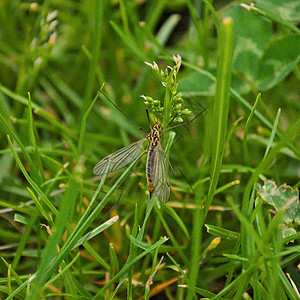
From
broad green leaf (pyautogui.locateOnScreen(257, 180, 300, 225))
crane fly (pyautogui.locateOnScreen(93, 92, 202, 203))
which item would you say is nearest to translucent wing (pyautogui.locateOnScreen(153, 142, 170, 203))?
crane fly (pyautogui.locateOnScreen(93, 92, 202, 203))

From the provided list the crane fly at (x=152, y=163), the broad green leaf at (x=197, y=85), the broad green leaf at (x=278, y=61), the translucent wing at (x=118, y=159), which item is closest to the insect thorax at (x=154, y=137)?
the crane fly at (x=152, y=163)

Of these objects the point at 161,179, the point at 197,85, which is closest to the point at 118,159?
the point at 161,179

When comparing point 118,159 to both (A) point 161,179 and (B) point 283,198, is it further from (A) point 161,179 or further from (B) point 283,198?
(B) point 283,198

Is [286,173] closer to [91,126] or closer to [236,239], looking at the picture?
[236,239]

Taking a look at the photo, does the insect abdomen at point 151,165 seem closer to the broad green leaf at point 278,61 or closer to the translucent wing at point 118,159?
the translucent wing at point 118,159

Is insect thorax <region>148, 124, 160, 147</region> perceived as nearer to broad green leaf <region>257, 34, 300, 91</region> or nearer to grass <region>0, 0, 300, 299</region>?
grass <region>0, 0, 300, 299</region>

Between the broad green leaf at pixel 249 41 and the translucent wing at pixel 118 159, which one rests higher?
the broad green leaf at pixel 249 41
